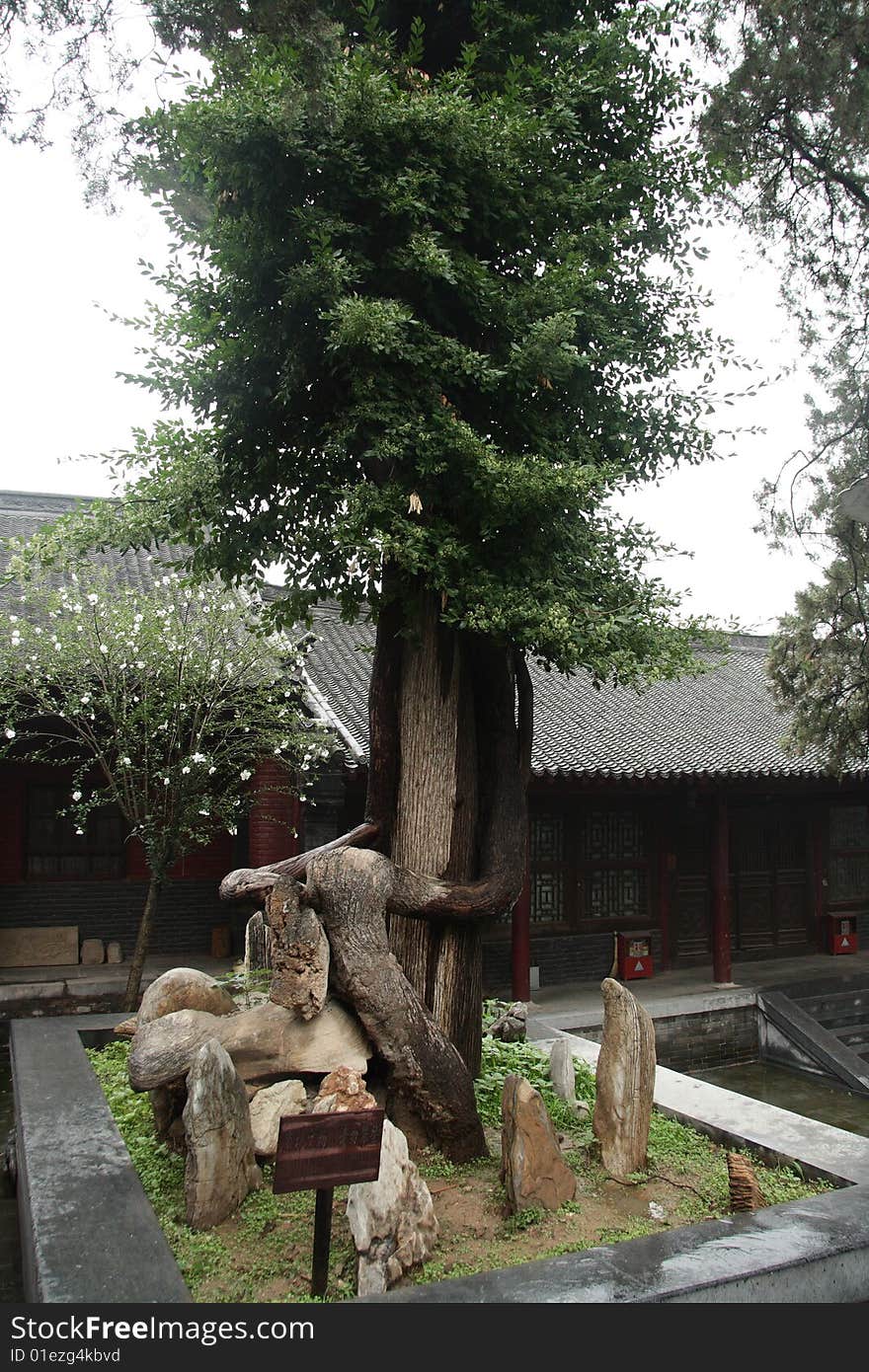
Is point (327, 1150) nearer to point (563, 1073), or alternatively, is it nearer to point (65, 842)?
point (563, 1073)

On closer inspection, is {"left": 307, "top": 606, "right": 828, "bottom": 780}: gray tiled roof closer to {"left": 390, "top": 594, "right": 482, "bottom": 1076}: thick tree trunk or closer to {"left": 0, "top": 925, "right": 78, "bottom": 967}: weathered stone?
{"left": 390, "top": 594, "right": 482, "bottom": 1076}: thick tree trunk

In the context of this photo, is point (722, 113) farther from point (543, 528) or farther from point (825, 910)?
point (825, 910)

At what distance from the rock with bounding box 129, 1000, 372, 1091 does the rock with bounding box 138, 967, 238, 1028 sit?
401 mm

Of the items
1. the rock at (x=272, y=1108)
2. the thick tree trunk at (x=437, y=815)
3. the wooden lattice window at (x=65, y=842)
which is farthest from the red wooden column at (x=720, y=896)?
the rock at (x=272, y=1108)

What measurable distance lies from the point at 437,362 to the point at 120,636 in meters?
A: 5.51

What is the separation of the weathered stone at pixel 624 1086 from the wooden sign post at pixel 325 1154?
169 cm

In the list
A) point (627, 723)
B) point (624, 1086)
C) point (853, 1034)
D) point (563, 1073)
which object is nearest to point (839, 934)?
point (853, 1034)

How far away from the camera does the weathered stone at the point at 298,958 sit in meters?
4.61

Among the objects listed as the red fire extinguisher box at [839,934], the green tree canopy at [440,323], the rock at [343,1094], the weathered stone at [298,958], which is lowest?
the red fire extinguisher box at [839,934]

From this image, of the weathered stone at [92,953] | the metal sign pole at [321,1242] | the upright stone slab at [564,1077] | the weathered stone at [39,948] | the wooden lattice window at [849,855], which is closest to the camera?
the metal sign pole at [321,1242]

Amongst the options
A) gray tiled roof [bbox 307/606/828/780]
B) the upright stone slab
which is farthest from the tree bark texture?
gray tiled roof [bbox 307/606/828/780]

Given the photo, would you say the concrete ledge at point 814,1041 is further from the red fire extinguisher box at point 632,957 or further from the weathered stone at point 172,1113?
the weathered stone at point 172,1113

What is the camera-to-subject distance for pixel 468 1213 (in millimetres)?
4148

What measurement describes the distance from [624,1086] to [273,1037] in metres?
1.75
